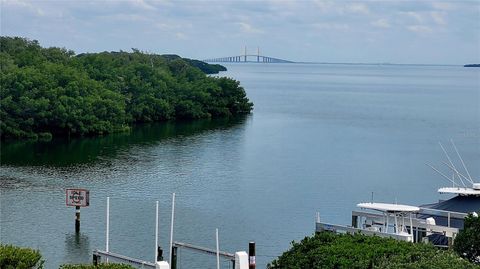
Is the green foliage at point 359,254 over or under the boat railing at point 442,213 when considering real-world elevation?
over

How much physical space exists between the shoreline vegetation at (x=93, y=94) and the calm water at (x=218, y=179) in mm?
2036

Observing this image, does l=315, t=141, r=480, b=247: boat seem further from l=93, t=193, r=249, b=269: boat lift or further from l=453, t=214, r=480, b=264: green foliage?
l=93, t=193, r=249, b=269: boat lift

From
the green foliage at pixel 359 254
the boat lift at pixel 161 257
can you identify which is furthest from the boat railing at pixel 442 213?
the green foliage at pixel 359 254

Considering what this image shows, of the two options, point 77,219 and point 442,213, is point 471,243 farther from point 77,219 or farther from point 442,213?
point 77,219

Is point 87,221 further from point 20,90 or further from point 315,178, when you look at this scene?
point 20,90

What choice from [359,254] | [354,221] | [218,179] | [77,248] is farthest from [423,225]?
[218,179]

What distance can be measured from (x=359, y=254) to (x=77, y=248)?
11.0 metres

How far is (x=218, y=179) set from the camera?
36188 millimetres

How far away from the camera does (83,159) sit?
41281 mm

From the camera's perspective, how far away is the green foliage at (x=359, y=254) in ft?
45.3

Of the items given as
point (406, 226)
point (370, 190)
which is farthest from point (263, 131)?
point (406, 226)

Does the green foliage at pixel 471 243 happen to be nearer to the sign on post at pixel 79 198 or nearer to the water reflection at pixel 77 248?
the water reflection at pixel 77 248

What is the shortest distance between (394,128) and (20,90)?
2669cm

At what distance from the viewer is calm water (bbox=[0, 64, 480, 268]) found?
81.8ft
